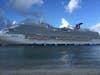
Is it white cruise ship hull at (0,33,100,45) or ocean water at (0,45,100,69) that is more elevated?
white cruise ship hull at (0,33,100,45)

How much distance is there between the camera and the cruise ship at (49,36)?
104875 millimetres

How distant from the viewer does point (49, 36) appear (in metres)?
111

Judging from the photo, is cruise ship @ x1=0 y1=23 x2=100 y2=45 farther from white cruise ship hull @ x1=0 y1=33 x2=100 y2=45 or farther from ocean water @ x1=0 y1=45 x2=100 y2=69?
ocean water @ x1=0 y1=45 x2=100 y2=69

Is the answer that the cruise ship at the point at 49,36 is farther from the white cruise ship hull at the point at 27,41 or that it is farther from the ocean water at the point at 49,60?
the ocean water at the point at 49,60

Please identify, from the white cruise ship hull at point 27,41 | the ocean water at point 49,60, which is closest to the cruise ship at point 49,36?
the white cruise ship hull at point 27,41

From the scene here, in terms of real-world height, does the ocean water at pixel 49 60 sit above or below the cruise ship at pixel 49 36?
below

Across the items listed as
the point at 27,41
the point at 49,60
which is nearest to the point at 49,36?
the point at 27,41

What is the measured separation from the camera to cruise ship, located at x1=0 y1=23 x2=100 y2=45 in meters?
105

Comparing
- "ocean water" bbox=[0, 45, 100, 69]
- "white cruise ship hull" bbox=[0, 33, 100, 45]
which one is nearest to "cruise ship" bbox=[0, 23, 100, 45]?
"white cruise ship hull" bbox=[0, 33, 100, 45]

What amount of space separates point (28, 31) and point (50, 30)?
8.51 metres

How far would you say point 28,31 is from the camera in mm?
125625

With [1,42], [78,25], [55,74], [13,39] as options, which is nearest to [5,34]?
[1,42]

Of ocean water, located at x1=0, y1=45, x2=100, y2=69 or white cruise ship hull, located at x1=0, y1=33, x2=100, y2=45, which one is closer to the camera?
ocean water, located at x1=0, y1=45, x2=100, y2=69

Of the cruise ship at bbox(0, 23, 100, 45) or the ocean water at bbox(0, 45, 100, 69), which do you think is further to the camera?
the cruise ship at bbox(0, 23, 100, 45)
